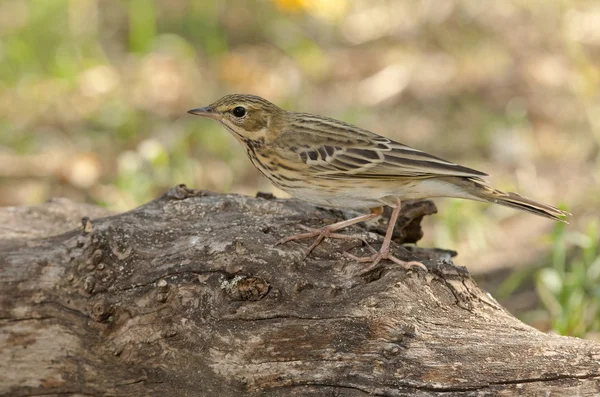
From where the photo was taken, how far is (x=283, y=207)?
5246 millimetres

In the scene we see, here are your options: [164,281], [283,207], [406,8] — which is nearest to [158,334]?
[164,281]

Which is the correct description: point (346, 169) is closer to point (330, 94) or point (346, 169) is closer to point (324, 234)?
point (324, 234)

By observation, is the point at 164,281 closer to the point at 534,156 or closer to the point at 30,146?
the point at 30,146

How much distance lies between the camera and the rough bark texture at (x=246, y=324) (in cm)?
394

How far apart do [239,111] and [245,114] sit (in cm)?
4

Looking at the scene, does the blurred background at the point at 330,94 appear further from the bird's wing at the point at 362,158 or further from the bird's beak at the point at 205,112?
the bird's wing at the point at 362,158

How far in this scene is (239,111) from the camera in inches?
208

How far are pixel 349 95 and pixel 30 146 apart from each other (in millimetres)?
3972

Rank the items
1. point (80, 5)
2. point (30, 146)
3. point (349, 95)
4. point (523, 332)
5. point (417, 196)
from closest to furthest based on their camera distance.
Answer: point (523, 332)
point (417, 196)
point (30, 146)
point (349, 95)
point (80, 5)

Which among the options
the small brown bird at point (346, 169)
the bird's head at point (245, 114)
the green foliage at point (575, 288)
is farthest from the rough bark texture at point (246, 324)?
the green foliage at point (575, 288)

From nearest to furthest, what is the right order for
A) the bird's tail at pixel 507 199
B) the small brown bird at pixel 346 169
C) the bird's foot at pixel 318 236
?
1. the bird's foot at pixel 318 236
2. the bird's tail at pixel 507 199
3. the small brown bird at pixel 346 169

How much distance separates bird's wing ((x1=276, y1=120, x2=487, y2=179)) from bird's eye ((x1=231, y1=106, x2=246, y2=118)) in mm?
378

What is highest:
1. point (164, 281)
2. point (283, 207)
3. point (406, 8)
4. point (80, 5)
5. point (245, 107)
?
point (406, 8)

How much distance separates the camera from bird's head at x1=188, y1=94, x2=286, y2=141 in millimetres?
5281
